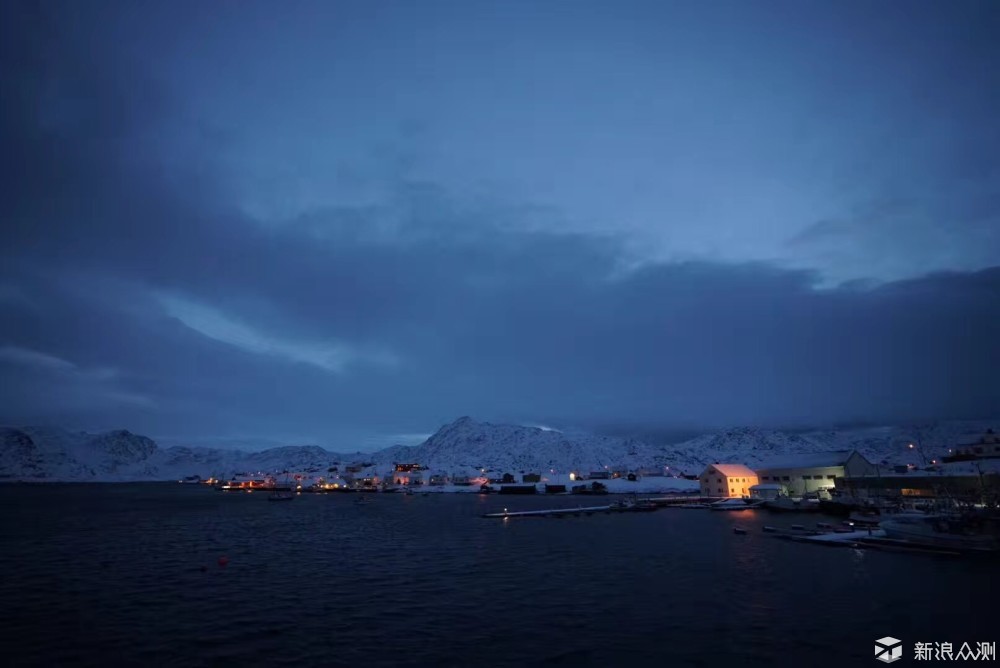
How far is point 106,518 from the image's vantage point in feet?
349

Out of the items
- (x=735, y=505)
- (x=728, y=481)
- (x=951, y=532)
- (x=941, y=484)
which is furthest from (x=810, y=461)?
(x=951, y=532)

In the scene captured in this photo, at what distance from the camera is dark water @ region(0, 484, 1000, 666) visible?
87.5 ft

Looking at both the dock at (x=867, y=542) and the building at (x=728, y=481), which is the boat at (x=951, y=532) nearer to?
the dock at (x=867, y=542)

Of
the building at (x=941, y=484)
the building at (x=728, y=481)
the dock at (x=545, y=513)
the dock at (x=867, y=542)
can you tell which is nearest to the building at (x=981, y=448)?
the building at (x=941, y=484)

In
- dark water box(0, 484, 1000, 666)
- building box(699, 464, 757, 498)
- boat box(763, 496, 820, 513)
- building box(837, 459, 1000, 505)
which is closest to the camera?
dark water box(0, 484, 1000, 666)

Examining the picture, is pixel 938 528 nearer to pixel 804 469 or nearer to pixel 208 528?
pixel 804 469

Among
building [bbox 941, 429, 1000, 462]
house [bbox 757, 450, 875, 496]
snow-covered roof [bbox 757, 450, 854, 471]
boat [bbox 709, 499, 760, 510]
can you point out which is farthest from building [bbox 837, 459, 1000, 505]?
building [bbox 941, 429, 1000, 462]

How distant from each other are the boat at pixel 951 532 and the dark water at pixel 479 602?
5760mm

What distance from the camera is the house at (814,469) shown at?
118031 millimetres

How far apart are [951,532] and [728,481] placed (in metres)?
94.2

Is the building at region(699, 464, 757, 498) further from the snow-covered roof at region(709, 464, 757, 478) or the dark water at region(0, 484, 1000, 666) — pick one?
the dark water at region(0, 484, 1000, 666)

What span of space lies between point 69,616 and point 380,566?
2351cm

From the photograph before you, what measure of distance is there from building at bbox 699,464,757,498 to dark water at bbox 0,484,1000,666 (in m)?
82.5

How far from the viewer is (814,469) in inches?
4865
